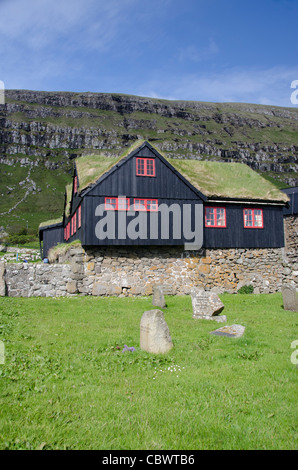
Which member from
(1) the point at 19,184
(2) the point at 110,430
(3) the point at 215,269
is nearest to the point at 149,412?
(2) the point at 110,430

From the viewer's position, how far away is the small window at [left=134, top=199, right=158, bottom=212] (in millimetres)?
24656

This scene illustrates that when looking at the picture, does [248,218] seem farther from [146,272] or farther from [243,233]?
[146,272]

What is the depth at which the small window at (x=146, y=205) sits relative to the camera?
24656 millimetres

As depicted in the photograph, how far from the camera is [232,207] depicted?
27.8 m

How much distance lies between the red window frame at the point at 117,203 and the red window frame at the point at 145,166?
2134mm

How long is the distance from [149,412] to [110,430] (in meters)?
0.81

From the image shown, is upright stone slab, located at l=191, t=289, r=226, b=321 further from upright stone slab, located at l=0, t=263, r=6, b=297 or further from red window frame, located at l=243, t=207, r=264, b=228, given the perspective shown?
red window frame, located at l=243, t=207, r=264, b=228

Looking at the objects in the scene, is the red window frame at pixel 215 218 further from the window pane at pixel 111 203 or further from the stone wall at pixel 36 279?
Answer: the stone wall at pixel 36 279

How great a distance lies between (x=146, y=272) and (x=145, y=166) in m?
7.44

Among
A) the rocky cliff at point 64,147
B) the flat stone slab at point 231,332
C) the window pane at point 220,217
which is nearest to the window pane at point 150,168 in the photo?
the window pane at point 220,217

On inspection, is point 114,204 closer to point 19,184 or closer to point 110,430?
point 110,430

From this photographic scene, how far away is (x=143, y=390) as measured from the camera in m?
6.70

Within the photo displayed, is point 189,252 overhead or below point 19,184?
below

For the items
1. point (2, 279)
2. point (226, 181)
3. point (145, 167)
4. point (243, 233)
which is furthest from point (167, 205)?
point (2, 279)
